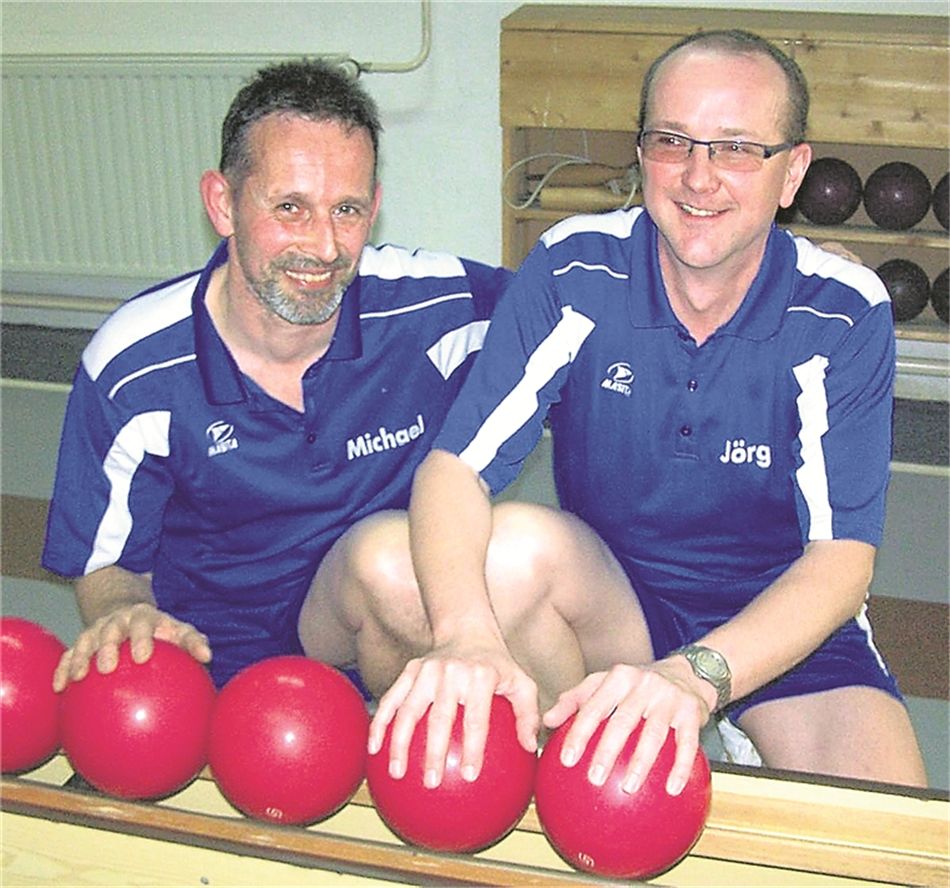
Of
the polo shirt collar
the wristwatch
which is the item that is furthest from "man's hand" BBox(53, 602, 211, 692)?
the polo shirt collar

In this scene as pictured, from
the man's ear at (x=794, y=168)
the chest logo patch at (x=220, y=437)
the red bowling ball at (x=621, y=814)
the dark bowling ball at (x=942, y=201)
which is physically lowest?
the dark bowling ball at (x=942, y=201)

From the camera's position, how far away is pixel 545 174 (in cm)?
428

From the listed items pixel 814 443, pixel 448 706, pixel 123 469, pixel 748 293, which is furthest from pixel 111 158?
pixel 448 706

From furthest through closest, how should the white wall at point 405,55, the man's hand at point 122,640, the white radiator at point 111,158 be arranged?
→ 1. the white radiator at point 111,158
2. the white wall at point 405,55
3. the man's hand at point 122,640

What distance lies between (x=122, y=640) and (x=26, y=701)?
13 cm

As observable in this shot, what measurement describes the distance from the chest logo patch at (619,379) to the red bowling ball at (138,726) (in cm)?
70

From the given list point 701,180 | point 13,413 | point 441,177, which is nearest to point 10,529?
point 13,413

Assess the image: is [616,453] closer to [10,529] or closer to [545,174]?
[10,529]

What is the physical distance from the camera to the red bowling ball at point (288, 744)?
151 cm

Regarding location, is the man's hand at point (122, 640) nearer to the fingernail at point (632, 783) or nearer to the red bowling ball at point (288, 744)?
the red bowling ball at point (288, 744)

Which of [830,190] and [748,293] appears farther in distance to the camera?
[830,190]

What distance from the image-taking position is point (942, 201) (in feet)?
12.9

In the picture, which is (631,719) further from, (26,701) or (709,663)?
(26,701)

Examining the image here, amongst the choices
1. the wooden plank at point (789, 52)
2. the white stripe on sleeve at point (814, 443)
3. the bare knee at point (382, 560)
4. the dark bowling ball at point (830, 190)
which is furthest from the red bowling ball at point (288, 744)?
the dark bowling ball at point (830, 190)
